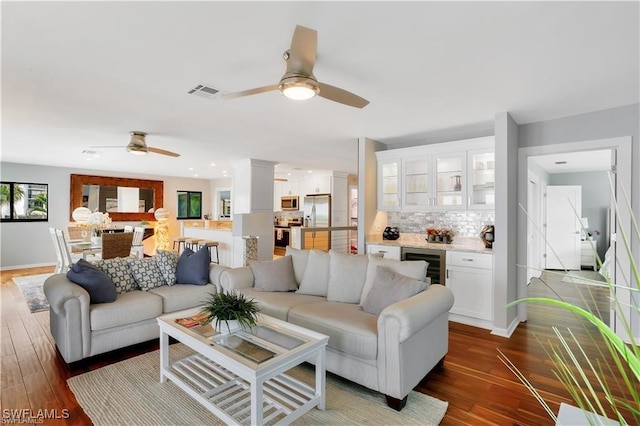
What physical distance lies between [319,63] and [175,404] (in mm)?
2649

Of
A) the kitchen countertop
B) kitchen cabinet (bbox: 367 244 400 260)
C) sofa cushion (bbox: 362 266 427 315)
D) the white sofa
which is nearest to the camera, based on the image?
sofa cushion (bbox: 362 266 427 315)

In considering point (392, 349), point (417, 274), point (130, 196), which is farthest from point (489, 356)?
point (130, 196)

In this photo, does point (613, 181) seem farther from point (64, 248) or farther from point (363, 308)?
point (64, 248)

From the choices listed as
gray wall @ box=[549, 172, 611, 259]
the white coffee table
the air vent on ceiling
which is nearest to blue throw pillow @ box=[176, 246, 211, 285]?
the white coffee table

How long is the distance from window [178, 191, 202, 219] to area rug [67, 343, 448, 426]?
827 cm

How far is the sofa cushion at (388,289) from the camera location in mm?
2752

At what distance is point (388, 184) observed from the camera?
5152mm

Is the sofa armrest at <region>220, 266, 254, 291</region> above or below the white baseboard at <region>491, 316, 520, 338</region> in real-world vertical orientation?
above

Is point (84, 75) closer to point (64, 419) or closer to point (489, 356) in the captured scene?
point (64, 419)

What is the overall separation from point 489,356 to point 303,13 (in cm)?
322

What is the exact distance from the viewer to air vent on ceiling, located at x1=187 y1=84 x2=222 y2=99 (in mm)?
3074

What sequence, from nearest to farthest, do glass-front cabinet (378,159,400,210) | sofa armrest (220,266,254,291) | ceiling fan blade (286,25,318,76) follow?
ceiling fan blade (286,25,318,76), sofa armrest (220,266,254,291), glass-front cabinet (378,159,400,210)

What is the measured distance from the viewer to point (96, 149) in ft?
19.1

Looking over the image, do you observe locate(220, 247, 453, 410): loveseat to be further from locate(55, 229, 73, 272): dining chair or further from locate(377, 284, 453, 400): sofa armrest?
locate(55, 229, 73, 272): dining chair
